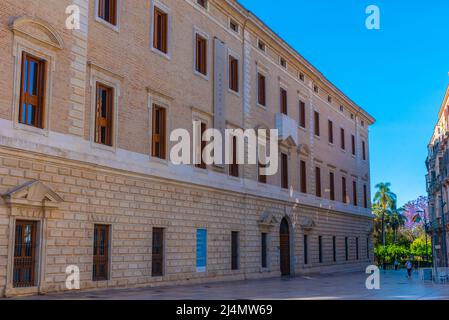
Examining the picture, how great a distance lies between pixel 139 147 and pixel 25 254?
600 centimetres

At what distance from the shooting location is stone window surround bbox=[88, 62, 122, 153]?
59.2 ft

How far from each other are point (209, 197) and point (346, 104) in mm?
22937

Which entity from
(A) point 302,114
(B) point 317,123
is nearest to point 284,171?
(A) point 302,114

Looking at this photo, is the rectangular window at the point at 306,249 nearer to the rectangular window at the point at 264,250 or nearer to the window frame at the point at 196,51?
the rectangular window at the point at 264,250

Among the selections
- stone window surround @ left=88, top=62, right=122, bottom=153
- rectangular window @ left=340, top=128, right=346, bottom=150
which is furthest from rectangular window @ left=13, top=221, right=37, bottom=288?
rectangular window @ left=340, top=128, right=346, bottom=150

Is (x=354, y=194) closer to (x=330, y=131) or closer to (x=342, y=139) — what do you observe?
(x=342, y=139)

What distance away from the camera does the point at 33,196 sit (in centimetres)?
1536

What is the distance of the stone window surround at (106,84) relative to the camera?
18.0m

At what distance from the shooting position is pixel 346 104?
4384cm

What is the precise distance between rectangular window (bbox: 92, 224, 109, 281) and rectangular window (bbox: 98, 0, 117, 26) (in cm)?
683

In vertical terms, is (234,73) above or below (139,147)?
above

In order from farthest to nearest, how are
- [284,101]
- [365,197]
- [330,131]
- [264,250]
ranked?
[365,197] < [330,131] < [284,101] < [264,250]

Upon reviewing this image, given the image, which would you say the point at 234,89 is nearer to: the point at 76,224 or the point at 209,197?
the point at 209,197

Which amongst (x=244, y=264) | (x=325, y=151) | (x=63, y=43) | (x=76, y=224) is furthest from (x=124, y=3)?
(x=325, y=151)
